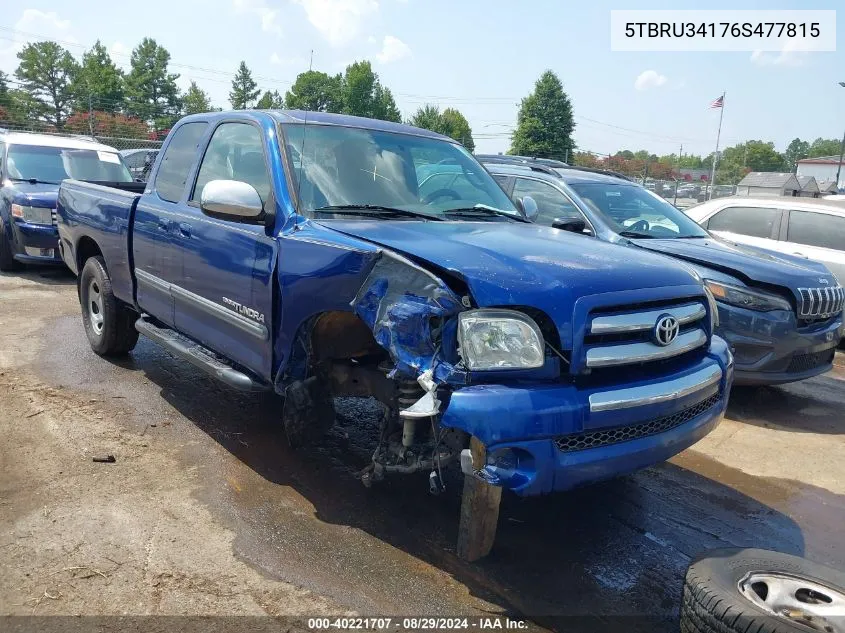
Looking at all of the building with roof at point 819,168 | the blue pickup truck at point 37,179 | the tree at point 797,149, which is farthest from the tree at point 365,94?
the tree at point 797,149

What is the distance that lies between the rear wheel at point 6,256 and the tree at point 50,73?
66351 mm

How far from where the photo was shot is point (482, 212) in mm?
4195

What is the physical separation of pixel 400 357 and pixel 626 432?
101 centimetres

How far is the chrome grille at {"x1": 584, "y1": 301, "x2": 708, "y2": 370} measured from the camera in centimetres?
279

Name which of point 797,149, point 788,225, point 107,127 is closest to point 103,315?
point 788,225

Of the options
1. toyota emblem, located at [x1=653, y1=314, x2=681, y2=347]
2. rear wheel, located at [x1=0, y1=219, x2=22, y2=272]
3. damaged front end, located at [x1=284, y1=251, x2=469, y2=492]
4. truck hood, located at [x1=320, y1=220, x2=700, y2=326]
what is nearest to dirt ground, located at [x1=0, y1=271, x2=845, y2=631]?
damaged front end, located at [x1=284, y1=251, x2=469, y2=492]

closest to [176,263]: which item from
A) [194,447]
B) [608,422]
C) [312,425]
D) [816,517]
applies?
[194,447]

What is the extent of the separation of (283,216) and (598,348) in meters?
1.78

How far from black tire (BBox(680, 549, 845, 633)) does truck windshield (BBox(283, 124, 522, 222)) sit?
7.28 feet

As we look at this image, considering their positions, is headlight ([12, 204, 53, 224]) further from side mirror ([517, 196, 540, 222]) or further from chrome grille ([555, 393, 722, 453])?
chrome grille ([555, 393, 722, 453])

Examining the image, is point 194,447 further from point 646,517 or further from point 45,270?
point 45,270

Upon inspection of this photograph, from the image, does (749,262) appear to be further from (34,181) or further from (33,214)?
(34,181)

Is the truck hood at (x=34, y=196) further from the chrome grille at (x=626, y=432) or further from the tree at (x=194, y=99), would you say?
the tree at (x=194, y=99)

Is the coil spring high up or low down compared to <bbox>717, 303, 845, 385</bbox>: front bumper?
up
